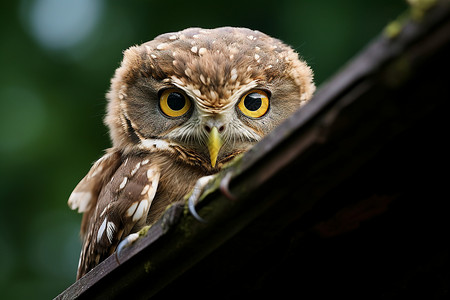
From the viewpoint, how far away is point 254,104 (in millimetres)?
2697

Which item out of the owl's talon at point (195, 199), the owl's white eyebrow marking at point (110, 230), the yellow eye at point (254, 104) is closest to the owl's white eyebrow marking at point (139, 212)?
the owl's white eyebrow marking at point (110, 230)

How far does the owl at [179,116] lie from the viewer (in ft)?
8.15

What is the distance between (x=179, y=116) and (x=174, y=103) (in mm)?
66

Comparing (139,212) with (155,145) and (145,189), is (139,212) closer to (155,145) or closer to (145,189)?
(145,189)

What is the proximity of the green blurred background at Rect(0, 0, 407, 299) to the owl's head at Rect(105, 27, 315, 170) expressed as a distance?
2558 mm

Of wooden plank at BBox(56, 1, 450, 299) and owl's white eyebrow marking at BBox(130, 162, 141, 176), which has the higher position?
owl's white eyebrow marking at BBox(130, 162, 141, 176)

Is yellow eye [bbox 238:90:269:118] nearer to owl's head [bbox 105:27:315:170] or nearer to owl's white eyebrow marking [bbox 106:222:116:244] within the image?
owl's head [bbox 105:27:315:170]

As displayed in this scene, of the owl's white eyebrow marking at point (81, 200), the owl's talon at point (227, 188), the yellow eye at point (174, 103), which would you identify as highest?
the owl's white eyebrow marking at point (81, 200)

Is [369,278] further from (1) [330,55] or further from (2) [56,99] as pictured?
(2) [56,99]

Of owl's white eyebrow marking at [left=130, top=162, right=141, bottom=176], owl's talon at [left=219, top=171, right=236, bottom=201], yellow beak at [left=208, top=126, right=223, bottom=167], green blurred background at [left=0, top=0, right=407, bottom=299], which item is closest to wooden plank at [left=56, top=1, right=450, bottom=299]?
owl's talon at [left=219, top=171, right=236, bottom=201]

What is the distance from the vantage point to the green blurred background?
5.57 meters

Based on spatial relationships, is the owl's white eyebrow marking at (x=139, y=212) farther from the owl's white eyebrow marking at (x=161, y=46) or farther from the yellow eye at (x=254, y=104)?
the owl's white eyebrow marking at (x=161, y=46)

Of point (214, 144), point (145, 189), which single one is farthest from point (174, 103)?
point (145, 189)

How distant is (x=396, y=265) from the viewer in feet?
5.53
